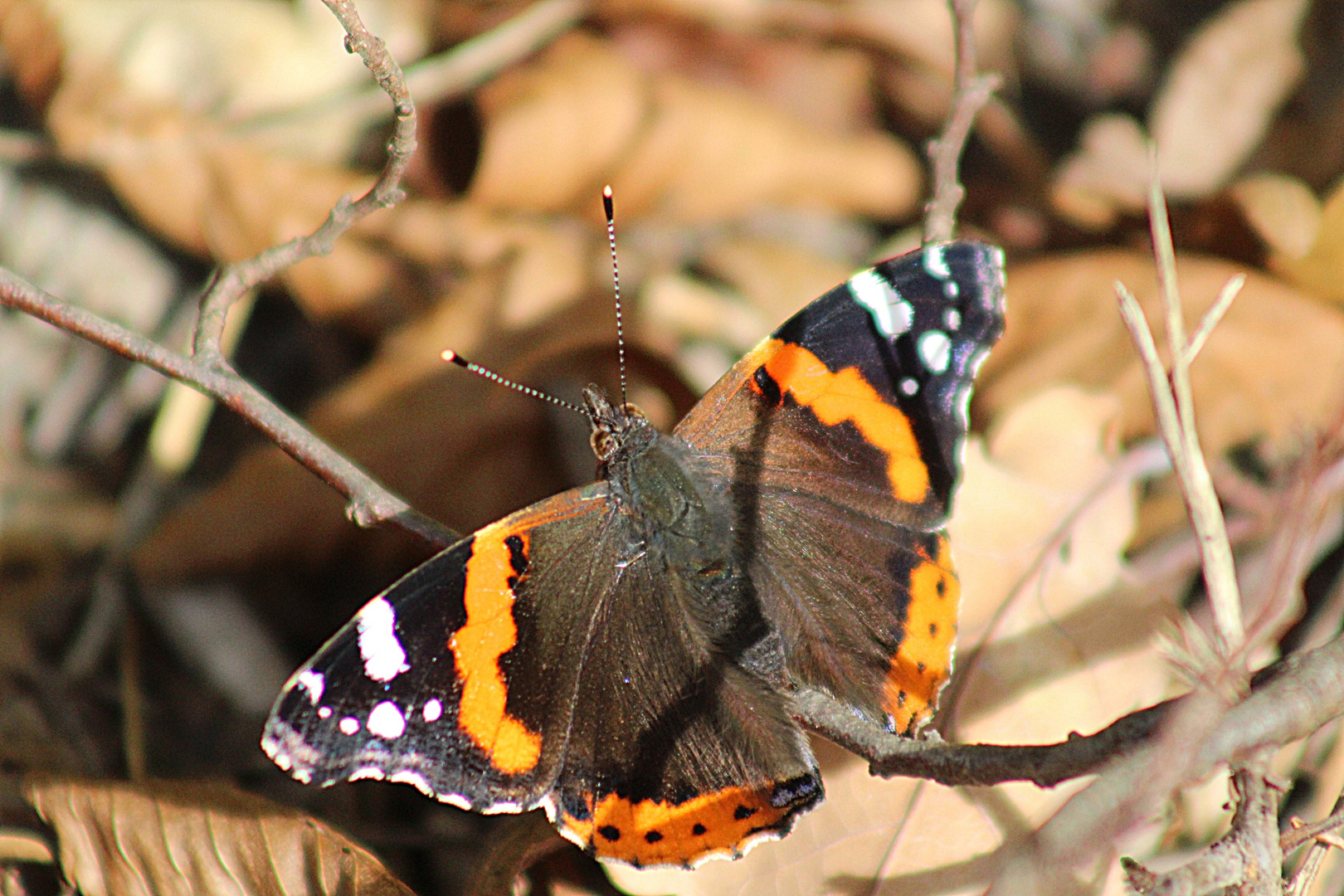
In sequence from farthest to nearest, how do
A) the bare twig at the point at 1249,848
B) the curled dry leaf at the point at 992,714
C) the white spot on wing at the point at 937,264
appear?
the white spot on wing at the point at 937,264, the curled dry leaf at the point at 992,714, the bare twig at the point at 1249,848

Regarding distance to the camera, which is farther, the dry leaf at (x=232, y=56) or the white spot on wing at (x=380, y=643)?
the dry leaf at (x=232, y=56)

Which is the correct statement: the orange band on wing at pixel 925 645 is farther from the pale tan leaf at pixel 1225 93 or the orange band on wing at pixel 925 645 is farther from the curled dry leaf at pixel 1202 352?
the pale tan leaf at pixel 1225 93

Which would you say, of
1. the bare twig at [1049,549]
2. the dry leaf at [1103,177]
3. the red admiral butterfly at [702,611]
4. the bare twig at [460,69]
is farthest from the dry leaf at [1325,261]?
the bare twig at [460,69]

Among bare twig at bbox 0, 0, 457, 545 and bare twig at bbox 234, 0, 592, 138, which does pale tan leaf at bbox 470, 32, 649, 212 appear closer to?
bare twig at bbox 234, 0, 592, 138

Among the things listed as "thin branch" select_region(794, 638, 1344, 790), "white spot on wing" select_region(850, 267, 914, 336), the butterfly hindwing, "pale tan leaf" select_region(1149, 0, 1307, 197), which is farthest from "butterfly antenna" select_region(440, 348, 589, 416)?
"pale tan leaf" select_region(1149, 0, 1307, 197)

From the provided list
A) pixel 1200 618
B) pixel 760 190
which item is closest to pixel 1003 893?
pixel 1200 618

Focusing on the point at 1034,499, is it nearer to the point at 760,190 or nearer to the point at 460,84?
the point at 760,190

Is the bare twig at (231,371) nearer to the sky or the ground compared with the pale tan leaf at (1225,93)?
nearer to the ground
